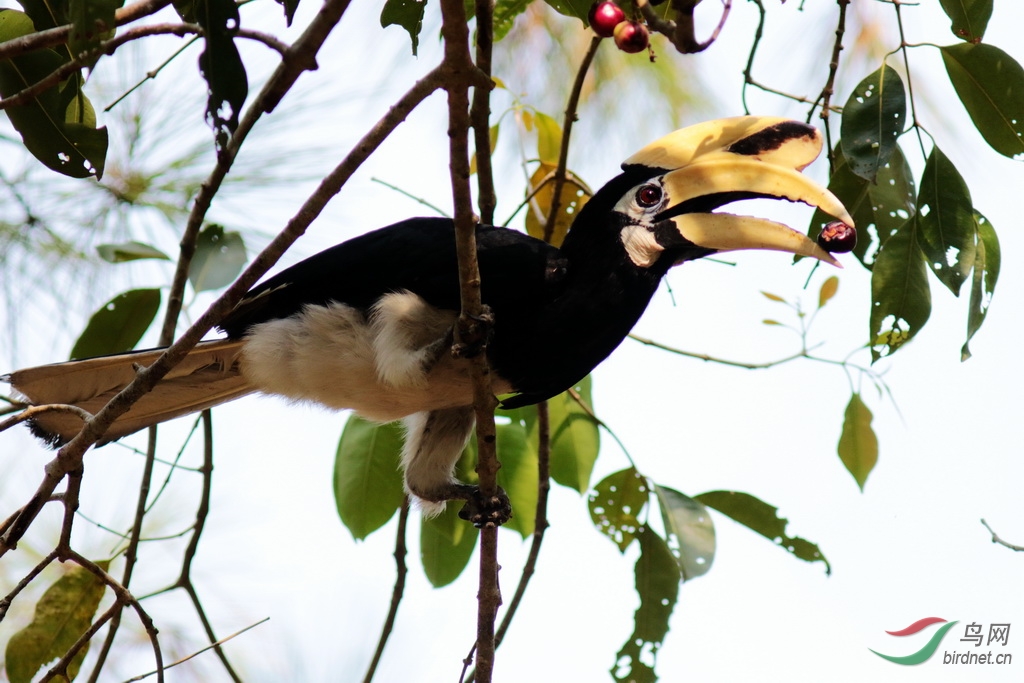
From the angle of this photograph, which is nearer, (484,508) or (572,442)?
(484,508)

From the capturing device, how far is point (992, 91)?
2.32m

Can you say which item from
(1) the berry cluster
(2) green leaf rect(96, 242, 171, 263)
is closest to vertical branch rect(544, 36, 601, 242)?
(1) the berry cluster

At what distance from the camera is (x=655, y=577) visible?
125 inches

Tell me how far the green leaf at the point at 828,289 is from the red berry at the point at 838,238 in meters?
1.35

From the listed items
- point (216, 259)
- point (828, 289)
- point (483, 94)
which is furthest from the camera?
point (828, 289)

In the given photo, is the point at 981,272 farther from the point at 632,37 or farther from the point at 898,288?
the point at 632,37

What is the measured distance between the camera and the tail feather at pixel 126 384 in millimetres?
2543

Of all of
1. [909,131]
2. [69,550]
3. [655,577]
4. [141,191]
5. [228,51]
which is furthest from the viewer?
[141,191]

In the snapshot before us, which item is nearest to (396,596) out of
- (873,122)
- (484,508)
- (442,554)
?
(442,554)

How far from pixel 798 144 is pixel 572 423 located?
4.13 ft

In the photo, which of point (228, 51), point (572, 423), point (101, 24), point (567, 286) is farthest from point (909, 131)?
point (101, 24)

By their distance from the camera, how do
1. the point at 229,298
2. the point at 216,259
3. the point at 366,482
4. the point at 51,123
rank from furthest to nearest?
the point at 216,259, the point at 366,482, the point at 51,123, the point at 229,298

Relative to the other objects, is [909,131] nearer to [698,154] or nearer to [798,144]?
[798,144]

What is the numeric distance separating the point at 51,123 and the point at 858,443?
2528mm
